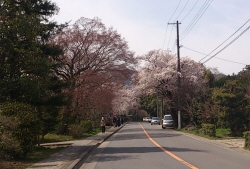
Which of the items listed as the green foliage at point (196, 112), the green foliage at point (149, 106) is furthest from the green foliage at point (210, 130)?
the green foliage at point (149, 106)

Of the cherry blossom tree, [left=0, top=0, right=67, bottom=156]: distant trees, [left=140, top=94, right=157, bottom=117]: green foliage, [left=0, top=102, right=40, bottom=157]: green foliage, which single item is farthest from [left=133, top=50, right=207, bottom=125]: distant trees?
[left=140, top=94, right=157, bottom=117]: green foliage

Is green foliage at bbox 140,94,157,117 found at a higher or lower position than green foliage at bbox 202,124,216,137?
higher

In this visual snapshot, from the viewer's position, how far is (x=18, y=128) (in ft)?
47.3

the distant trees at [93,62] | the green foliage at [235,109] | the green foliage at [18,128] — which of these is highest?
the distant trees at [93,62]

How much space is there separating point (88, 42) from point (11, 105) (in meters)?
20.9

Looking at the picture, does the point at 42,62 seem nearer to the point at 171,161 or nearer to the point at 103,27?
the point at 171,161

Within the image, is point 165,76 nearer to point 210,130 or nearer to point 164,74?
point 164,74

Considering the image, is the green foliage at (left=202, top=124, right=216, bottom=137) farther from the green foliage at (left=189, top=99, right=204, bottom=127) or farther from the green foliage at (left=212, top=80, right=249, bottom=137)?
the green foliage at (left=189, top=99, right=204, bottom=127)

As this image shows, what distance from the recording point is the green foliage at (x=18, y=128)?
1320 centimetres

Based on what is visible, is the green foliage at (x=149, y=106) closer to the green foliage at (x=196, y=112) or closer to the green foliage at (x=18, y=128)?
the green foliage at (x=196, y=112)

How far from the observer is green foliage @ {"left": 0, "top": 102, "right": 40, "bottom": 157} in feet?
43.3

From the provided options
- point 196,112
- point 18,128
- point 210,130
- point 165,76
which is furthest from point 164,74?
point 18,128

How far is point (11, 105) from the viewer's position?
14.8 meters

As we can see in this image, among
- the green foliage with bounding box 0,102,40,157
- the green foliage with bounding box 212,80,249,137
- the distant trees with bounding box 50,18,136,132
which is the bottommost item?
the green foliage with bounding box 0,102,40,157
